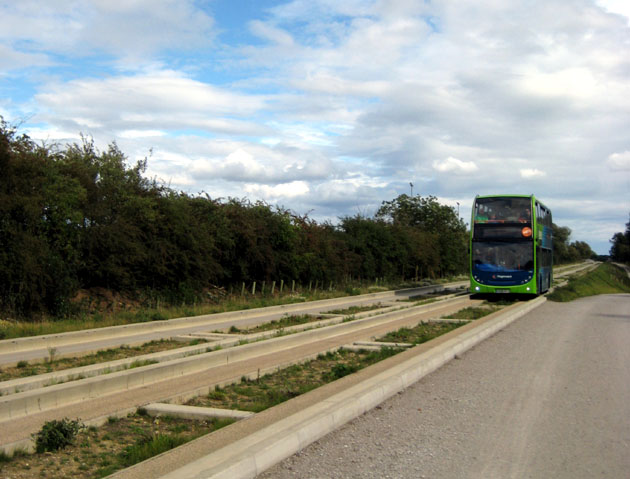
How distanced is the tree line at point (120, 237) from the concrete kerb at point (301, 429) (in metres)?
13.0

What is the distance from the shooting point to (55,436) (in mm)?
5695

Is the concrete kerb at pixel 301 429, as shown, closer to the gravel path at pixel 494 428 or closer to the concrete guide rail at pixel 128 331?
the gravel path at pixel 494 428

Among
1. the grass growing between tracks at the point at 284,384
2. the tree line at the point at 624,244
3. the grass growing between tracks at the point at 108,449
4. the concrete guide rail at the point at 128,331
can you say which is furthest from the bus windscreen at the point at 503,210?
the tree line at the point at 624,244

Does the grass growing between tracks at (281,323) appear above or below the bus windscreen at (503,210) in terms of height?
below

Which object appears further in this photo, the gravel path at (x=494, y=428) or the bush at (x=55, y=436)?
the bush at (x=55, y=436)

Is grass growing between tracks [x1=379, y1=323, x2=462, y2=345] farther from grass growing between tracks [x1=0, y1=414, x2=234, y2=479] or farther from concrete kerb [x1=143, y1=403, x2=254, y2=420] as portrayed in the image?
grass growing between tracks [x1=0, y1=414, x2=234, y2=479]

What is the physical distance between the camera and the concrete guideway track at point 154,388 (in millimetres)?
6785

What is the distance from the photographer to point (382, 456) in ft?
19.1

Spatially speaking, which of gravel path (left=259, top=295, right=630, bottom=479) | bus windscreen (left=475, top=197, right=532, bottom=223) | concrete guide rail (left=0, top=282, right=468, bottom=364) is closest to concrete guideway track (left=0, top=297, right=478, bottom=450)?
gravel path (left=259, top=295, right=630, bottom=479)

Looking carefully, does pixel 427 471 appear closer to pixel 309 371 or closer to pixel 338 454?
pixel 338 454

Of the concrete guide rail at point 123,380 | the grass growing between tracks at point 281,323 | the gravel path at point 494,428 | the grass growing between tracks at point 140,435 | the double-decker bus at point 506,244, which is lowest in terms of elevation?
the grass growing between tracks at point 281,323

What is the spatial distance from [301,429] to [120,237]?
17577 millimetres

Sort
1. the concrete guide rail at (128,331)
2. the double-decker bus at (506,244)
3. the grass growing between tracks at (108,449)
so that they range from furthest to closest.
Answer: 1. the double-decker bus at (506,244)
2. the concrete guide rail at (128,331)
3. the grass growing between tracks at (108,449)

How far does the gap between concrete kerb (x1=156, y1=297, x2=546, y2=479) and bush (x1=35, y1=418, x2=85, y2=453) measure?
1563mm
